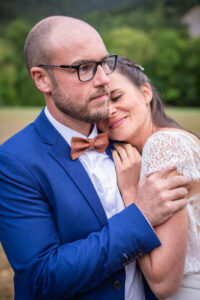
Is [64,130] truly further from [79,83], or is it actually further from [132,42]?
[132,42]

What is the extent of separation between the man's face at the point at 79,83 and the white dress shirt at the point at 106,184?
0.37 feet

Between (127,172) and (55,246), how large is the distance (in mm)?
582

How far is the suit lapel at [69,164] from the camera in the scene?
152 cm

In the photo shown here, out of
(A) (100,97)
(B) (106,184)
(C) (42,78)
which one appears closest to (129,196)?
(B) (106,184)

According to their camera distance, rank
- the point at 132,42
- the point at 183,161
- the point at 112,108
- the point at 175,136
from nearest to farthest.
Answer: the point at 183,161 < the point at 175,136 < the point at 112,108 < the point at 132,42

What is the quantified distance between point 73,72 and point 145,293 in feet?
4.36

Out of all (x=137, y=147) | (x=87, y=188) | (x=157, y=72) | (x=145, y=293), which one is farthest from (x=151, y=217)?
(x=157, y=72)

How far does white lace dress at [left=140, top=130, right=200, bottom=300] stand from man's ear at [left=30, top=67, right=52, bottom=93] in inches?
27.1

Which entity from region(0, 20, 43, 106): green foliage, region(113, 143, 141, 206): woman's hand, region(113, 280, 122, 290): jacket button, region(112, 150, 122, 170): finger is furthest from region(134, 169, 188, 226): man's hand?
region(0, 20, 43, 106): green foliage

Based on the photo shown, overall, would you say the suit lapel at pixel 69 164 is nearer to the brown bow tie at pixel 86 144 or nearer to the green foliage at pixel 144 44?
the brown bow tie at pixel 86 144

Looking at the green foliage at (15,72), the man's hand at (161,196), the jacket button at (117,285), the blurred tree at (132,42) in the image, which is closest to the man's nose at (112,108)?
the man's hand at (161,196)

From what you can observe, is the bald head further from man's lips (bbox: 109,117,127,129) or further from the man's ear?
man's lips (bbox: 109,117,127,129)

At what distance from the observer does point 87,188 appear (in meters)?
1.54

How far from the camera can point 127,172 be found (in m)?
1.70
